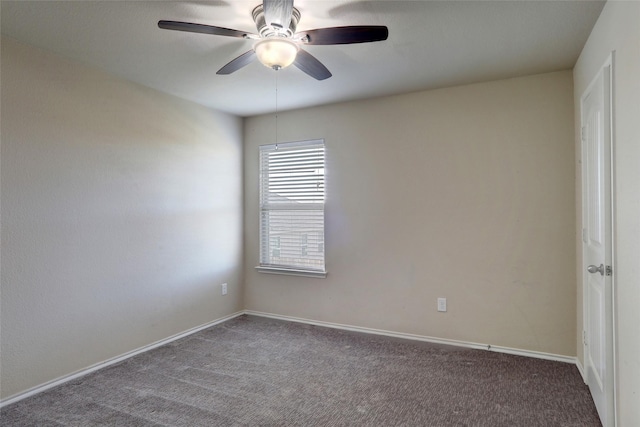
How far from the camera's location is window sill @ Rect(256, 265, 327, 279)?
390cm

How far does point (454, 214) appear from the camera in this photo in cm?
328

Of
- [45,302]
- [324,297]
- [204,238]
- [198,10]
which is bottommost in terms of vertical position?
[324,297]

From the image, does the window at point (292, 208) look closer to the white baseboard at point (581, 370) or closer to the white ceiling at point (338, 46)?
the white ceiling at point (338, 46)

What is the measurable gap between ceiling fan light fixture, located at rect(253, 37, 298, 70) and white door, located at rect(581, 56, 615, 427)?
1.67 metres

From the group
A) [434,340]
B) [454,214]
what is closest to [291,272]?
[434,340]

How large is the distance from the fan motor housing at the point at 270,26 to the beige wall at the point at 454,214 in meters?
1.75

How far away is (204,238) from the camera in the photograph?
390cm

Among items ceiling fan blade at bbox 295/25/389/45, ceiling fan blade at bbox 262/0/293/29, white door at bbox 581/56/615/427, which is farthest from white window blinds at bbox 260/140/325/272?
white door at bbox 581/56/615/427

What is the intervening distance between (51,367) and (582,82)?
4.29m

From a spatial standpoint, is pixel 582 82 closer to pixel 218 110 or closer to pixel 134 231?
pixel 218 110

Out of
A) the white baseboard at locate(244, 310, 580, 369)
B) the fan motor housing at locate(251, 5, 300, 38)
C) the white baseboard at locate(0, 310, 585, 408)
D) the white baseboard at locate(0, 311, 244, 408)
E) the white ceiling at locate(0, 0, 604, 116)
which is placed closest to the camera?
the fan motor housing at locate(251, 5, 300, 38)

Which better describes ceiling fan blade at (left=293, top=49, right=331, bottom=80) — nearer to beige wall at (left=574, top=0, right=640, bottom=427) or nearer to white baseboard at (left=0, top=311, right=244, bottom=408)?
beige wall at (left=574, top=0, right=640, bottom=427)

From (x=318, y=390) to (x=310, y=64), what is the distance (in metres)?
2.16

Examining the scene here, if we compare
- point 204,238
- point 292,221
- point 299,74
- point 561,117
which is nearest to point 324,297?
point 292,221
